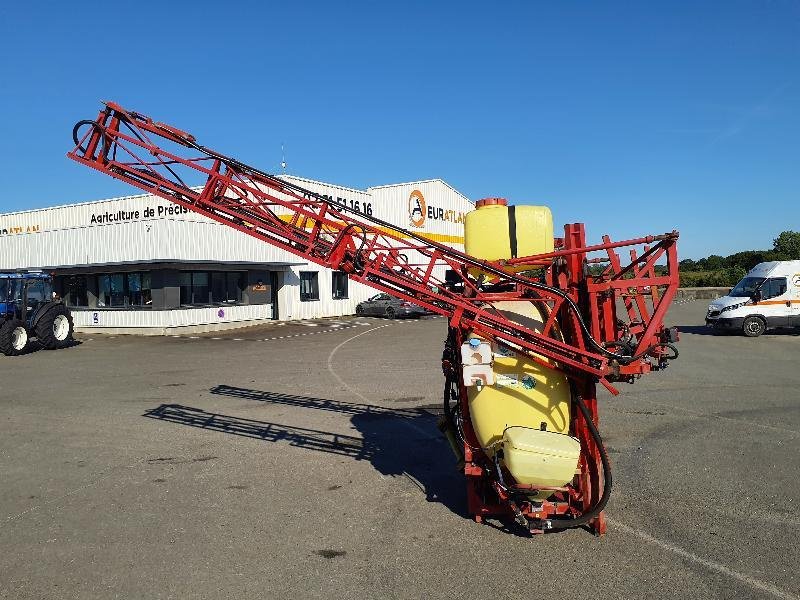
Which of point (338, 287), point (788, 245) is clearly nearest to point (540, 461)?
point (338, 287)

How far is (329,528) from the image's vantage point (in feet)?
18.7

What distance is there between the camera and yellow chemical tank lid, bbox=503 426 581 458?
5020 millimetres

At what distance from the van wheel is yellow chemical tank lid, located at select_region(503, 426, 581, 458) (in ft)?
65.5

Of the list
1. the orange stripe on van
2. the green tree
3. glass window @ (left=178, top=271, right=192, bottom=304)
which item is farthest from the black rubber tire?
the green tree

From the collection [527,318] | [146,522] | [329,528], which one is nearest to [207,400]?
[146,522]

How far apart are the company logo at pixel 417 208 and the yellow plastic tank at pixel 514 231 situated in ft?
113

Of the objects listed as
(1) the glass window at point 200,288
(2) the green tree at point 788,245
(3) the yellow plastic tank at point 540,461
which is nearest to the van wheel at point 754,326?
(3) the yellow plastic tank at point 540,461

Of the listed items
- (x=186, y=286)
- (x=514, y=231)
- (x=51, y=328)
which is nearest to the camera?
(x=514, y=231)

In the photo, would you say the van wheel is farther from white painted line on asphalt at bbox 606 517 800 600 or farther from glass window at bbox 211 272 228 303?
glass window at bbox 211 272 228 303

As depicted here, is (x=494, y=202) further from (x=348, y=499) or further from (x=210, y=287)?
(x=210, y=287)

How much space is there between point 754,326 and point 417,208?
23.8m

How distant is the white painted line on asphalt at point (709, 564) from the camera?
443 cm

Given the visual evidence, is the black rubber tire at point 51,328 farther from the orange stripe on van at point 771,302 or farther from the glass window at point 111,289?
the orange stripe on van at point 771,302

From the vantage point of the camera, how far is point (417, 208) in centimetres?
4125
